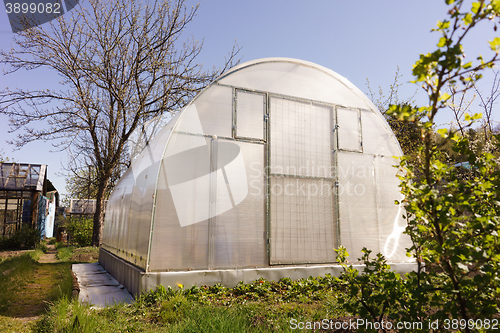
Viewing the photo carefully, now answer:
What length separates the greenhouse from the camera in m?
5.15

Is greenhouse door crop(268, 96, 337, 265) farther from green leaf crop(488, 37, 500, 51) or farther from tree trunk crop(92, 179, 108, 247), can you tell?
tree trunk crop(92, 179, 108, 247)

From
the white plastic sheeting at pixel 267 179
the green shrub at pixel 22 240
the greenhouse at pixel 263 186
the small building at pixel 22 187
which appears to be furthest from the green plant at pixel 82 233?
the white plastic sheeting at pixel 267 179

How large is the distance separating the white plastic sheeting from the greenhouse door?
0.06 feet

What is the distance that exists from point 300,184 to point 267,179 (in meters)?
0.67

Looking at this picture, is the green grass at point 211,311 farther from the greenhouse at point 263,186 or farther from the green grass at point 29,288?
the green grass at point 29,288

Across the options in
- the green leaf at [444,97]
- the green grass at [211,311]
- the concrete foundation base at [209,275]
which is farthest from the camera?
the concrete foundation base at [209,275]

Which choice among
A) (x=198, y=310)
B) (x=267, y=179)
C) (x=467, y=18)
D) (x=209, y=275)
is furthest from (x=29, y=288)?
(x=467, y=18)

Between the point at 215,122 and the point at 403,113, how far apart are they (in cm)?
427

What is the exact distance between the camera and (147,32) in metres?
12.3

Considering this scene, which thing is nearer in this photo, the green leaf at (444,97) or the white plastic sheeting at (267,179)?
the green leaf at (444,97)

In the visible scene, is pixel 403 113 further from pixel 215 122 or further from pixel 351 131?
pixel 351 131

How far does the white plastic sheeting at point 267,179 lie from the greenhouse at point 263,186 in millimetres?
19

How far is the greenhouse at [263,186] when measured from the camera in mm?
5152

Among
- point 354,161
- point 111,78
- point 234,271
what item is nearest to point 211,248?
point 234,271
